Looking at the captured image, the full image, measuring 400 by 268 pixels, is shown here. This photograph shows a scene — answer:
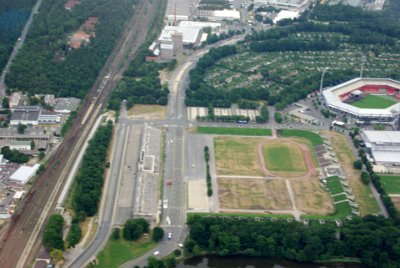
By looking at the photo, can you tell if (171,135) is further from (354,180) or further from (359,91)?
(359,91)

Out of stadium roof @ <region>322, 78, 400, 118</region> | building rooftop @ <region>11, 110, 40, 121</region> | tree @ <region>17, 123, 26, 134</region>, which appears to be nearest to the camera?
tree @ <region>17, 123, 26, 134</region>

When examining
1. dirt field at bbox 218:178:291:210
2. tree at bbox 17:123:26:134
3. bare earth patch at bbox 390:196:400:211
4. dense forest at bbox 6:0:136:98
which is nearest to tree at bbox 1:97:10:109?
dense forest at bbox 6:0:136:98

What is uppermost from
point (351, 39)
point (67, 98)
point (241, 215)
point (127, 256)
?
point (351, 39)

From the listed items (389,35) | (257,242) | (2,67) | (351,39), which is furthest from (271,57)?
(257,242)

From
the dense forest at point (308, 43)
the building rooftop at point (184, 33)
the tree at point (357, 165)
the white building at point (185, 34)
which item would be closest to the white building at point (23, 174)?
the dense forest at point (308, 43)

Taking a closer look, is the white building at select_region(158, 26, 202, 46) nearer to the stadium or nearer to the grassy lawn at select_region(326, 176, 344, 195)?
the stadium

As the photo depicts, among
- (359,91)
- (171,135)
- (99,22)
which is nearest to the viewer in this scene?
(171,135)
